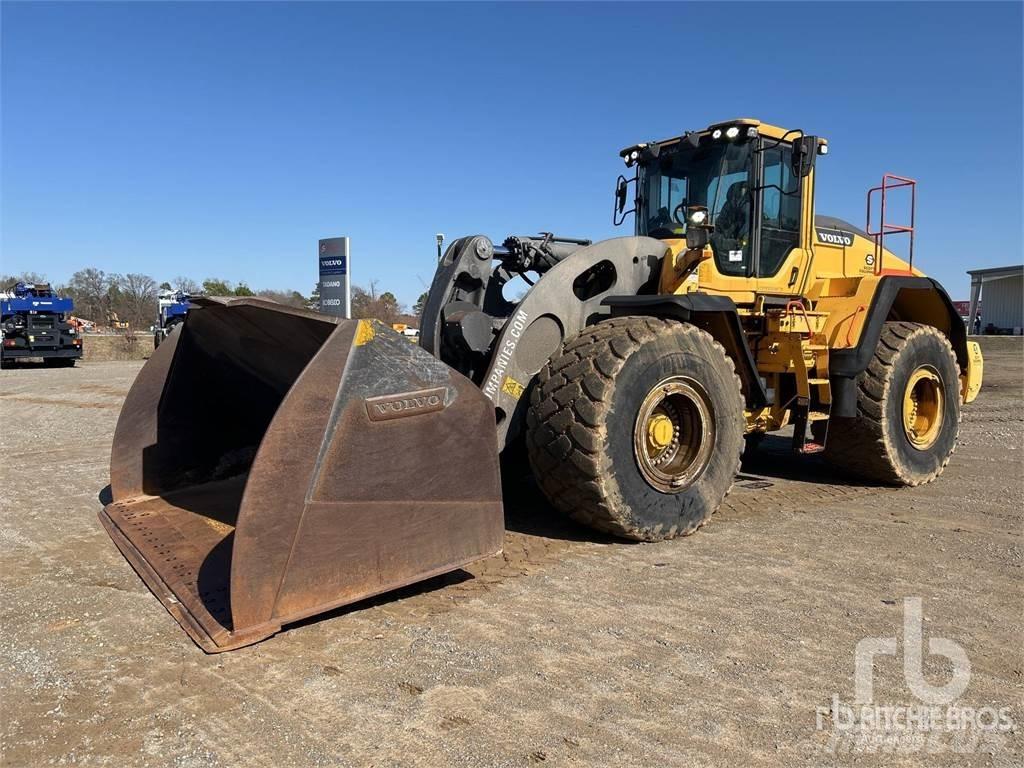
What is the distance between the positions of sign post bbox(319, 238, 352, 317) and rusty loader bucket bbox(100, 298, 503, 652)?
7869 millimetres

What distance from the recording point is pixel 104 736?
2.41m

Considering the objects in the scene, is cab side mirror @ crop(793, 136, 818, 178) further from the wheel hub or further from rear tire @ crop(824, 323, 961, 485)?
the wheel hub

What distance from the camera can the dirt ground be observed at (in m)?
2.40

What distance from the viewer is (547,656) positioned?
301cm

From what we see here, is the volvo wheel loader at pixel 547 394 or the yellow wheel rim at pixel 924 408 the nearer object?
the volvo wheel loader at pixel 547 394

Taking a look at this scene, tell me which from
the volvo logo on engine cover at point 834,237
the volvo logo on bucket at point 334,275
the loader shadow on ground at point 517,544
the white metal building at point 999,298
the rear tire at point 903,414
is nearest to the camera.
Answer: the loader shadow on ground at point 517,544

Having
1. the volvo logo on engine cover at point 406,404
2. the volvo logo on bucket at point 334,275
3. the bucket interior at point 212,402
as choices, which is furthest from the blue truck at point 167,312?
the volvo logo on engine cover at point 406,404

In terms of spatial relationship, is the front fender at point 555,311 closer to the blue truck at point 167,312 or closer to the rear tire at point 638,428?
the rear tire at point 638,428

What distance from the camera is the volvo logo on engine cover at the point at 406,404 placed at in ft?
10.8

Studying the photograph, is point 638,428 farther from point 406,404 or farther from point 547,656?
point 547,656

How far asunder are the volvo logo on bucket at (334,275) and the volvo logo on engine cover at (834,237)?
7.76m

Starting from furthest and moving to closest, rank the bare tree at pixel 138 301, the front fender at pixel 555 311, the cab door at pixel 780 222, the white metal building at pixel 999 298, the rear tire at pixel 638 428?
the bare tree at pixel 138 301, the white metal building at pixel 999 298, the cab door at pixel 780 222, the front fender at pixel 555 311, the rear tire at pixel 638 428

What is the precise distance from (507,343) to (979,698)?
2762 mm

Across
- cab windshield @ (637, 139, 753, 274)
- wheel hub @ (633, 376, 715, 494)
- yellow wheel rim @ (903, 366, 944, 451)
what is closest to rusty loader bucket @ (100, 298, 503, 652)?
wheel hub @ (633, 376, 715, 494)
